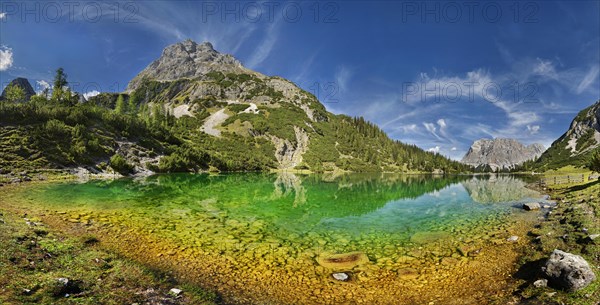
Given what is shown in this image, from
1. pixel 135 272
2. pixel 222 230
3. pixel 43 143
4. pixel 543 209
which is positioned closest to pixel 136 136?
pixel 43 143

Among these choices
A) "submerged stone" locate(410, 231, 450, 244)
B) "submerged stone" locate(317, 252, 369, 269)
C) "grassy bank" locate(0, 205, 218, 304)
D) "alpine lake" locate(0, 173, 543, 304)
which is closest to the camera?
"grassy bank" locate(0, 205, 218, 304)

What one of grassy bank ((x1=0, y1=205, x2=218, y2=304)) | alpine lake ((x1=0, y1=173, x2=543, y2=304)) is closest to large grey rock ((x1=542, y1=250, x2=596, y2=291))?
alpine lake ((x1=0, y1=173, x2=543, y2=304))

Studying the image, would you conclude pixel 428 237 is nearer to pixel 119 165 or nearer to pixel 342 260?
pixel 342 260

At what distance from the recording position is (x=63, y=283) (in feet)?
29.6

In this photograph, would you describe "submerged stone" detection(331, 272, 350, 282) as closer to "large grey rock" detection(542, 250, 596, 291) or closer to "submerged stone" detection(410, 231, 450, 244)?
"large grey rock" detection(542, 250, 596, 291)

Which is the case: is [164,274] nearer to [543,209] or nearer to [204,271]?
[204,271]

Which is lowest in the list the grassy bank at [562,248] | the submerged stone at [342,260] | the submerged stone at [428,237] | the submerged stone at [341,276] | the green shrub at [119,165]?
the submerged stone at [341,276]

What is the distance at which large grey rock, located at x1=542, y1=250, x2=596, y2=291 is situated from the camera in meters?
9.23

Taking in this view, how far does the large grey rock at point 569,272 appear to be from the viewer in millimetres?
9234

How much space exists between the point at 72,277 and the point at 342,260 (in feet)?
37.5

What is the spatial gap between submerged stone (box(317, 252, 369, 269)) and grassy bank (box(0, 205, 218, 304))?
613cm

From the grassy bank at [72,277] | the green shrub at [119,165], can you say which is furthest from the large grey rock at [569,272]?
the green shrub at [119,165]

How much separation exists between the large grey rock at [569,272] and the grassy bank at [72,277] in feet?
39.5

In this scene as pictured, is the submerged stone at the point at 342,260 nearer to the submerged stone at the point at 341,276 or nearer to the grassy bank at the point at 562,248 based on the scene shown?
the submerged stone at the point at 341,276
